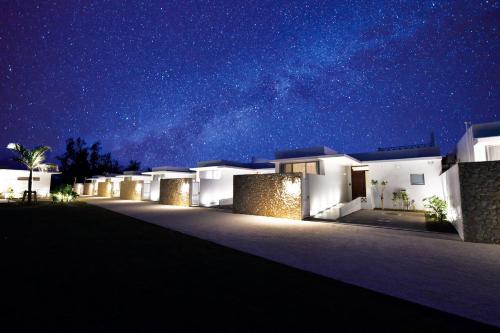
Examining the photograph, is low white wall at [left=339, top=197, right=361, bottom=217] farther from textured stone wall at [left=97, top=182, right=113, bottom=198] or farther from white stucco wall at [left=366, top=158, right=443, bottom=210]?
textured stone wall at [left=97, top=182, right=113, bottom=198]

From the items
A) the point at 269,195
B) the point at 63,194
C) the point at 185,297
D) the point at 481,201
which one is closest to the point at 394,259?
the point at 481,201

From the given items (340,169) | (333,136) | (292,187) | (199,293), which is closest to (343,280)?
(199,293)

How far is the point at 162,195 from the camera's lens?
2034 cm

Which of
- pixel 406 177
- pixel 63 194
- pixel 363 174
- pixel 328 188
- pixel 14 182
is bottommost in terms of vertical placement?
pixel 63 194

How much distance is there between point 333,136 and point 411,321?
8899cm

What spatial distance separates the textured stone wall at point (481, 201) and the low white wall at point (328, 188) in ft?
19.6

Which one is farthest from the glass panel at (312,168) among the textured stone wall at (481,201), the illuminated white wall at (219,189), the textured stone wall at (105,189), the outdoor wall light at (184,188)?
the textured stone wall at (105,189)

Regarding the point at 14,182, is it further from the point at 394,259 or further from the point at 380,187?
the point at 380,187

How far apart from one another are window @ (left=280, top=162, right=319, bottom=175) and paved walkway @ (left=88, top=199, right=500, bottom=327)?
563 cm

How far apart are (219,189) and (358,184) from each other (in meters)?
11.2

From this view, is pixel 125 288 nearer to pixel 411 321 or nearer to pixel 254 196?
pixel 411 321

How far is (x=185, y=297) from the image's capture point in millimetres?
3289

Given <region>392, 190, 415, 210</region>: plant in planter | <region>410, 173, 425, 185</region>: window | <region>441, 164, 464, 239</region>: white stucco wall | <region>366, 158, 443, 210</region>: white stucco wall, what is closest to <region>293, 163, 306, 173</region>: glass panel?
<region>366, 158, 443, 210</region>: white stucco wall

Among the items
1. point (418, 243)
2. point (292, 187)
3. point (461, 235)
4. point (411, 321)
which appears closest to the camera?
point (411, 321)
